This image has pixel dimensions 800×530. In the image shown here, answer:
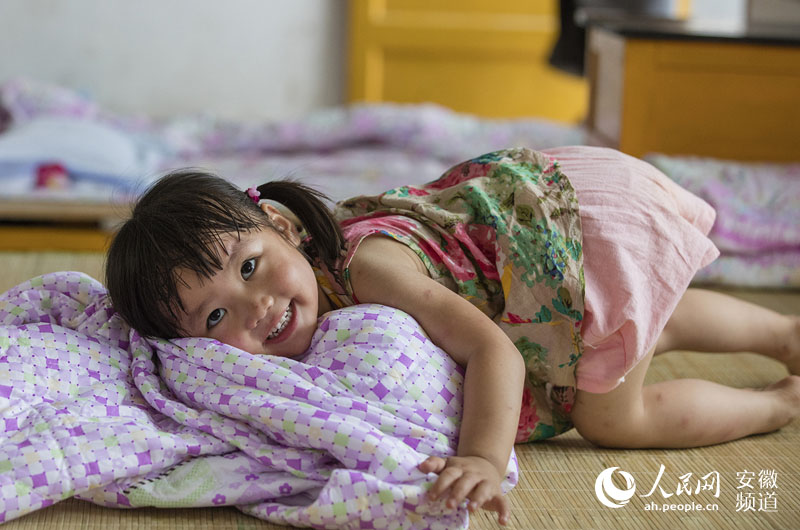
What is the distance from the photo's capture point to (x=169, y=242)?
1045 millimetres

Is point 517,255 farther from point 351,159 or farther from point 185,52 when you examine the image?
point 185,52

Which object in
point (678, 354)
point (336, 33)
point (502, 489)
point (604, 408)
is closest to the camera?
point (502, 489)

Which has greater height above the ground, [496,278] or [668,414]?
[496,278]

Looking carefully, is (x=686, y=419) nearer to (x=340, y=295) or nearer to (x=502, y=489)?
(x=502, y=489)

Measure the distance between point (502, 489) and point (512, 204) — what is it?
365mm

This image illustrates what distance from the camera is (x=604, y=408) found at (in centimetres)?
116

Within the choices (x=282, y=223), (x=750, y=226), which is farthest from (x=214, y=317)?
(x=750, y=226)

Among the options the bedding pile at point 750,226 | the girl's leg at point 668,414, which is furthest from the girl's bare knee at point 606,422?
the bedding pile at point 750,226

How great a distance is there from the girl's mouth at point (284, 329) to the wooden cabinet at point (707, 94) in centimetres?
138

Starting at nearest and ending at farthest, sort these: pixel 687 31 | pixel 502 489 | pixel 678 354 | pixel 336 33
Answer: pixel 502 489 → pixel 678 354 → pixel 687 31 → pixel 336 33

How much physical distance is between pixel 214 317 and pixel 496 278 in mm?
350

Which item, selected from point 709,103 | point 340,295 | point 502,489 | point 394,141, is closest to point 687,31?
point 709,103

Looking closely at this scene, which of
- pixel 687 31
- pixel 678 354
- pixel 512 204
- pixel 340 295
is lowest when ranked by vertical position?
pixel 678 354

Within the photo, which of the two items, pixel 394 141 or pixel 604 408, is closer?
pixel 604 408
